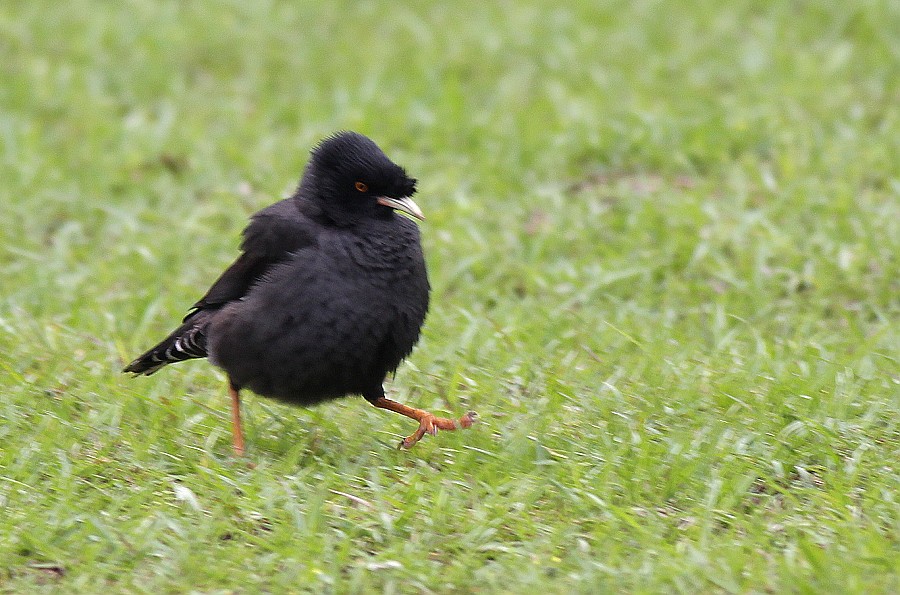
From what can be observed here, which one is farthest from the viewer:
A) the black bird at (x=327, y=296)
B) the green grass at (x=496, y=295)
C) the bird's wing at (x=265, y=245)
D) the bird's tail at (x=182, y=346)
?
the bird's tail at (x=182, y=346)

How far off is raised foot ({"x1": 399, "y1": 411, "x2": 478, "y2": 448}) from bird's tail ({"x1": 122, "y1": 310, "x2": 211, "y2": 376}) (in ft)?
3.40

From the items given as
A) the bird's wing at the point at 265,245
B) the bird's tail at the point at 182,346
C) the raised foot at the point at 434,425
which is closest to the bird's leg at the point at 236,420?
the bird's tail at the point at 182,346

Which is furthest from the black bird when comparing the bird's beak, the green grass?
the green grass

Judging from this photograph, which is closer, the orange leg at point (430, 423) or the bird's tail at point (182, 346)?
the orange leg at point (430, 423)

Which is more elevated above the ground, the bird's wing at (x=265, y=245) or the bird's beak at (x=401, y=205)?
the bird's beak at (x=401, y=205)

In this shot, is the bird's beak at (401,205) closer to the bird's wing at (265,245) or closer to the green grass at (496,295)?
the bird's wing at (265,245)

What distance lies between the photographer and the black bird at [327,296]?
4836mm

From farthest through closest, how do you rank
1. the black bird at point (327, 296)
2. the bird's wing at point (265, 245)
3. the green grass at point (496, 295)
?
1. the bird's wing at point (265, 245)
2. the black bird at point (327, 296)
3. the green grass at point (496, 295)

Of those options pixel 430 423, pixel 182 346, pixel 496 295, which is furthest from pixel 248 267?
pixel 496 295

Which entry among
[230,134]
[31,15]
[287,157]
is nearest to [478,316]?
[287,157]

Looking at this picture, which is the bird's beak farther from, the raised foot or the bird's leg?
the bird's leg

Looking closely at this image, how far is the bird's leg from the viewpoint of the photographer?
5.07 metres

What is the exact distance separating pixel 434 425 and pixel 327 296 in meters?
0.69

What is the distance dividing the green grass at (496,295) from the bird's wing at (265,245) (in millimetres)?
604
